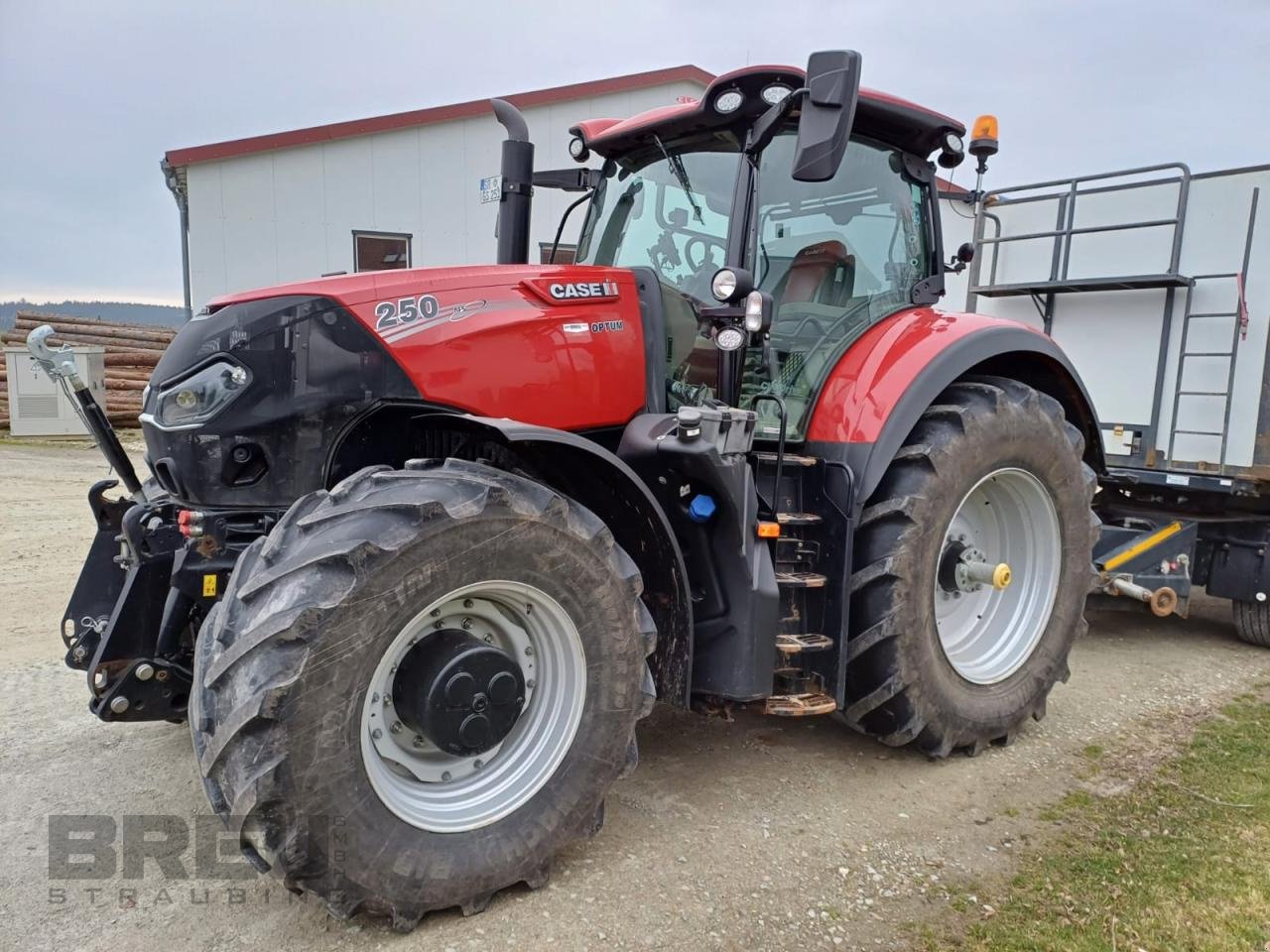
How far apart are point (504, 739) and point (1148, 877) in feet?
6.65

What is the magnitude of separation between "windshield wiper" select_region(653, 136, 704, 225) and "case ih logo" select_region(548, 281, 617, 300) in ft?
1.63

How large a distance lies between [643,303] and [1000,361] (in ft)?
5.69

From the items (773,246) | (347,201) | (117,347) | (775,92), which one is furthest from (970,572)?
(117,347)

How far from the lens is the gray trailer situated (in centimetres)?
497

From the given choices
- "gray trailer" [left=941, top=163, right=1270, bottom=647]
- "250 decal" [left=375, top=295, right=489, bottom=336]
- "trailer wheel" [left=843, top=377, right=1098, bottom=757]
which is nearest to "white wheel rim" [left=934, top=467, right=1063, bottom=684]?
"trailer wheel" [left=843, top=377, right=1098, bottom=757]

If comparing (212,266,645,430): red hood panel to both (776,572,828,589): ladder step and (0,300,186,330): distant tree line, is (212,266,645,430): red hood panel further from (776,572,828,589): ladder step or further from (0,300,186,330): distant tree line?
(0,300,186,330): distant tree line

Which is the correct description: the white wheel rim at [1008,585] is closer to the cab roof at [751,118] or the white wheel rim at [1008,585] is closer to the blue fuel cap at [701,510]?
the blue fuel cap at [701,510]

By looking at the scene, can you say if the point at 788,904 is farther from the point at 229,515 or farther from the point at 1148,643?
the point at 1148,643

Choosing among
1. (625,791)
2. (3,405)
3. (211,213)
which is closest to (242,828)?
(625,791)

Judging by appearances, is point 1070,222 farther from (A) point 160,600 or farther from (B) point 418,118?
(B) point 418,118

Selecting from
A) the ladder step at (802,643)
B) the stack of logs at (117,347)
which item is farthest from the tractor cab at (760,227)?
the stack of logs at (117,347)

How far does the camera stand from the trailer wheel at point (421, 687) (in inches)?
83.7

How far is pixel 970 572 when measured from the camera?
3.64 metres

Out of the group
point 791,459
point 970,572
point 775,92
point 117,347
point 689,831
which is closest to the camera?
point 689,831
